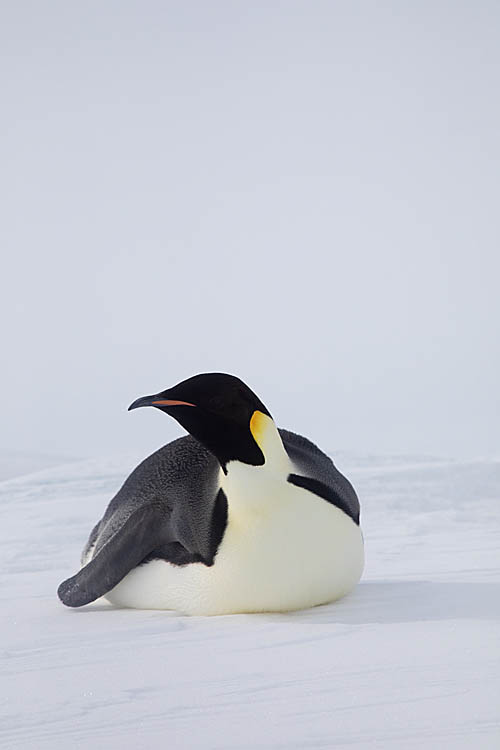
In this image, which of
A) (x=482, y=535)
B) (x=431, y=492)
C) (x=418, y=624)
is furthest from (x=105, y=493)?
(x=418, y=624)

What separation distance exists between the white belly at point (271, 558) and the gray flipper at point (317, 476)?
2 centimetres

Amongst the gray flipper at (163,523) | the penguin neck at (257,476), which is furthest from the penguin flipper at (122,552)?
the penguin neck at (257,476)

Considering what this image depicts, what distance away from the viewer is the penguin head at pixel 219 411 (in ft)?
6.30

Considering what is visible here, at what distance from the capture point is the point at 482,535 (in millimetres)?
3188

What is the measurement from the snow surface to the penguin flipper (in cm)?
6

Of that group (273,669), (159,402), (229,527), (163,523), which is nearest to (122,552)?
(163,523)

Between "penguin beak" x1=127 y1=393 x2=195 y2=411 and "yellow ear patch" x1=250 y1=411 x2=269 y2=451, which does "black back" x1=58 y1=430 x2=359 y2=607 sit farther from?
"penguin beak" x1=127 y1=393 x2=195 y2=411

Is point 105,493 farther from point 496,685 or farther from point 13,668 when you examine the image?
point 496,685

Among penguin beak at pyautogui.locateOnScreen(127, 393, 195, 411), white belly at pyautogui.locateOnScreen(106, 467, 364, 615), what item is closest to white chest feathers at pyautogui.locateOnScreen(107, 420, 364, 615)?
white belly at pyautogui.locateOnScreen(106, 467, 364, 615)

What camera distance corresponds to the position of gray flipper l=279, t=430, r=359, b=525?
2.05m

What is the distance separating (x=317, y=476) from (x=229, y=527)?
0.23 meters

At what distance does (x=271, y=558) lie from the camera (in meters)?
1.95

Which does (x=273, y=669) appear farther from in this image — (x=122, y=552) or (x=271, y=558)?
(x=122, y=552)

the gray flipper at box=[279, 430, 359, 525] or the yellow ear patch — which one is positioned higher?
the yellow ear patch
